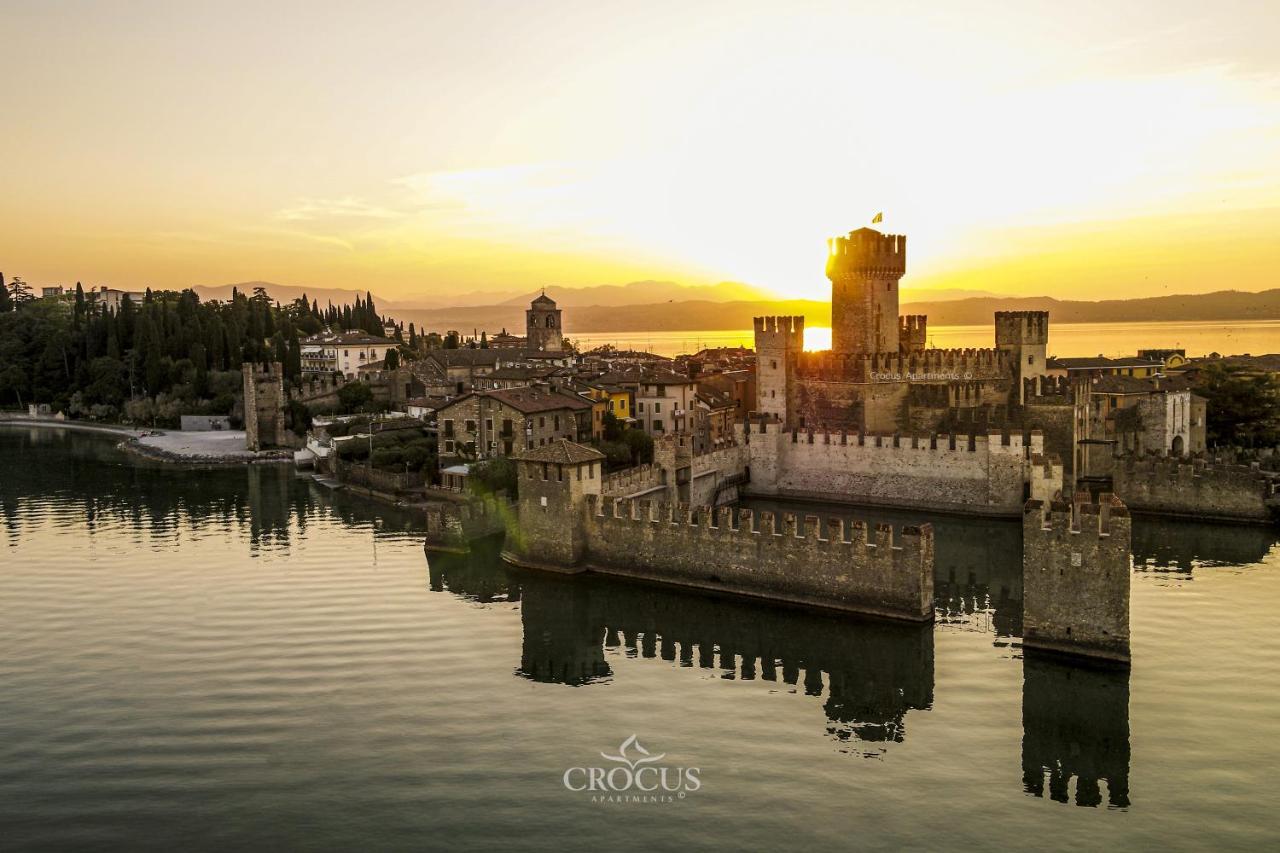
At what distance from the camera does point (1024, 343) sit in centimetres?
3884

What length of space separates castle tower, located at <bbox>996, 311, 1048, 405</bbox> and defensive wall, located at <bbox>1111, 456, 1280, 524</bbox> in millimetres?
6487

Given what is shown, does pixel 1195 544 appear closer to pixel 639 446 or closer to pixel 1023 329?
pixel 1023 329

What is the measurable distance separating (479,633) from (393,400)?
5092 cm

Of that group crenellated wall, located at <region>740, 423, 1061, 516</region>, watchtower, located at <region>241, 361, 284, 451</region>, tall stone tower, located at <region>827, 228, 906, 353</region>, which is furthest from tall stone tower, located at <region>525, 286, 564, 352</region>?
crenellated wall, located at <region>740, 423, 1061, 516</region>

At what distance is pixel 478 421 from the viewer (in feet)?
146

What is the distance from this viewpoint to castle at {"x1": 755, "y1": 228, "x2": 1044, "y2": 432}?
38.4m

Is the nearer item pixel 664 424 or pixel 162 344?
pixel 664 424

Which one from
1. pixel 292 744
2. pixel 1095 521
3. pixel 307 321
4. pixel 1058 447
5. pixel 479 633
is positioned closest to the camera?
pixel 292 744

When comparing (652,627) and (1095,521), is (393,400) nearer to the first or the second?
(652,627)

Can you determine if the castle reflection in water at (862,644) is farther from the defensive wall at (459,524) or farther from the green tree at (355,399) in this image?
the green tree at (355,399)

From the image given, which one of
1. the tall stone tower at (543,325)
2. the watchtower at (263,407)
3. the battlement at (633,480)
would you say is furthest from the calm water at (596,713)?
the tall stone tower at (543,325)

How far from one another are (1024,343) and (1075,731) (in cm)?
2544

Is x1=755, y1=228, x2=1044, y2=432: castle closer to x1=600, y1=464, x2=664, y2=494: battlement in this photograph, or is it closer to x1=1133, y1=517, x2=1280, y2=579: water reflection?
x1=1133, y1=517, x2=1280, y2=579: water reflection

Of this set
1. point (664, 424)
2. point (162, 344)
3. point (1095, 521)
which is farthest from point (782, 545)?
point (162, 344)
